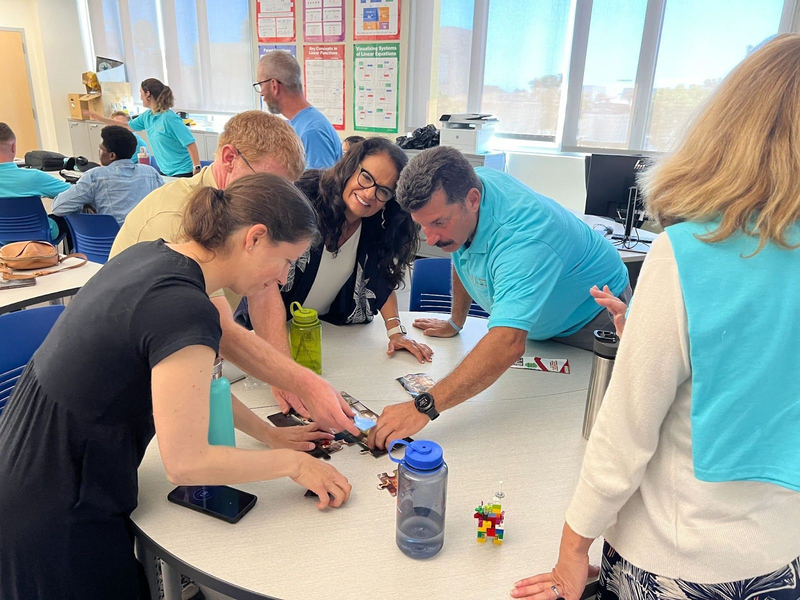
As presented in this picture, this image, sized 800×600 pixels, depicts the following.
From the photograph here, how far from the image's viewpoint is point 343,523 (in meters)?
1.12

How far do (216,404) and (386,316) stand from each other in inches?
39.1

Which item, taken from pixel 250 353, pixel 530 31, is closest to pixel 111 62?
pixel 530 31

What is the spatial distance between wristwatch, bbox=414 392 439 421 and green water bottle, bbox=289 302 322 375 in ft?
1.38

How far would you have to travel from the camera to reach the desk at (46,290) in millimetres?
2338

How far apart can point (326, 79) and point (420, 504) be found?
5695 millimetres

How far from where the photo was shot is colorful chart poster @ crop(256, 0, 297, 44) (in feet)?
20.0

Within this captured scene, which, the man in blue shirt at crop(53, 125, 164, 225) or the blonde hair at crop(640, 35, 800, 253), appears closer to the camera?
the blonde hair at crop(640, 35, 800, 253)

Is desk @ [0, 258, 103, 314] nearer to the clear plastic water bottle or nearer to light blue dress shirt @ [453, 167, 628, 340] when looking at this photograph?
light blue dress shirt @ [453, 167, 628, 340]

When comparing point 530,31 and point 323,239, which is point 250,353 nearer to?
point 323,239

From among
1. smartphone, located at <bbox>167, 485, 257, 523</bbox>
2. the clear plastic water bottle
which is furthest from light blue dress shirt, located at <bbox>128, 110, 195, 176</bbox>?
the clear plastic water bottle

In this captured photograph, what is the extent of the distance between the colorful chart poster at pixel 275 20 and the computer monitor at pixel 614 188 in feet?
13.2

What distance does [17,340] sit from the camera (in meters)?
1.75

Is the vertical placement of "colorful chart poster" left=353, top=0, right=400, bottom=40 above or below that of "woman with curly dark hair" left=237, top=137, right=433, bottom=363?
above

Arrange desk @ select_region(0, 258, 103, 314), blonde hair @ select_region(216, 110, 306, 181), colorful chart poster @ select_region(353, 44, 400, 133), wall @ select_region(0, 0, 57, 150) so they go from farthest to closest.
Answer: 1. wall @ select_region(0, 0, 57, 150)
2. colorful chart poster @ select_region(353, 44, 400, 133)
3. desk @ select_region(0, 258, 103, 314)
4. blonde hair @ select_region(216, 110, 306, 181)
